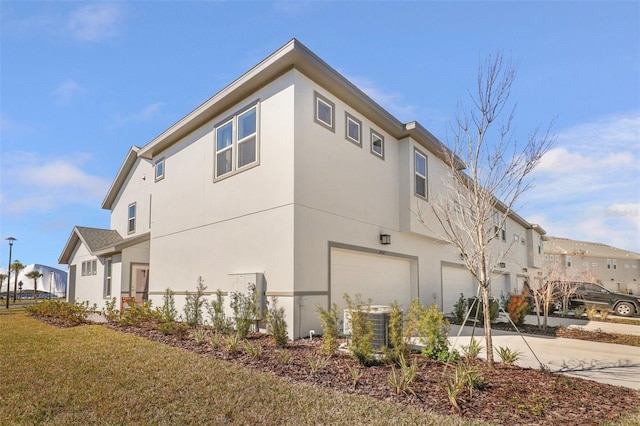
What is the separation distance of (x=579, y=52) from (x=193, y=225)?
37.6 ft

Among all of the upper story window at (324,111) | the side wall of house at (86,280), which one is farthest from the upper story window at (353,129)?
the side wall of house at (86,280)

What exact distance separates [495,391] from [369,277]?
261 inches

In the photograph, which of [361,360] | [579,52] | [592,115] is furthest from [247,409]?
[592,115]

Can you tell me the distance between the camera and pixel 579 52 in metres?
8.30

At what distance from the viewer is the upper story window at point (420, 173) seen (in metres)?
13.7

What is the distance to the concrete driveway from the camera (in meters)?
6.34

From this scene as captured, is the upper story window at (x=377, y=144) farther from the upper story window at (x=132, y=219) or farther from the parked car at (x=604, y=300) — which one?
the upper story window at (x=132, y=219)

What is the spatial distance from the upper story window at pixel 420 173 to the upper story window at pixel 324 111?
4.36 meters

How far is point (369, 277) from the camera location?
11617mm

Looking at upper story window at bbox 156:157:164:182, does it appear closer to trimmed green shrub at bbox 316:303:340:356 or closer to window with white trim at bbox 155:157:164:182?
window with white trim at bbox 155:157:164:182

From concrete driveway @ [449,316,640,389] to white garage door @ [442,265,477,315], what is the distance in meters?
4.81

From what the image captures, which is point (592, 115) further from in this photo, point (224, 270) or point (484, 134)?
point (224, 270)

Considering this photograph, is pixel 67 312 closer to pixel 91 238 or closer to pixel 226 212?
pixel 226 212

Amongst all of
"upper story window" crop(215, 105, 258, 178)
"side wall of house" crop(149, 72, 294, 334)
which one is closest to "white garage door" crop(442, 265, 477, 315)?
"side wall of house" crop(149, 72, 294, 334)
